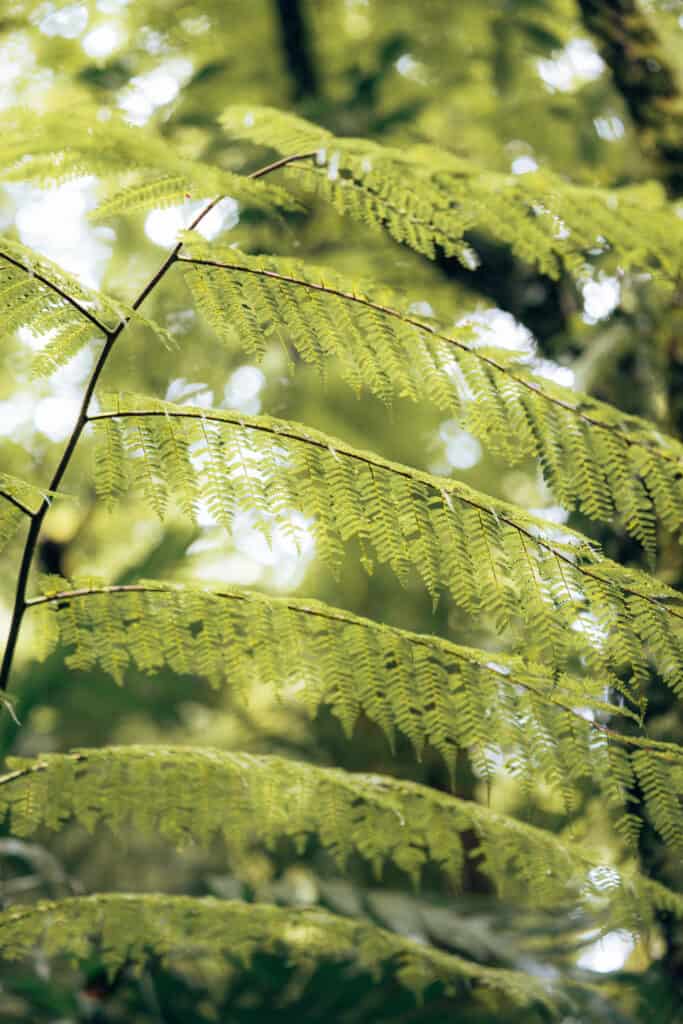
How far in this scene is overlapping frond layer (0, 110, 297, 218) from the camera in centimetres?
75

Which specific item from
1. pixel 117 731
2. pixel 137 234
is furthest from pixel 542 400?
pixel 117 731

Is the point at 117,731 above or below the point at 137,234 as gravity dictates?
below

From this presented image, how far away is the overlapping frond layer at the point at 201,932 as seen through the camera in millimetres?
906

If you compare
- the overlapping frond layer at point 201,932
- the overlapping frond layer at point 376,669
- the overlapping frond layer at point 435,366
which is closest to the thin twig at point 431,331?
the overlapping frond layer at point 435,366

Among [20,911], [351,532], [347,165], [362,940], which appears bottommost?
[362,940]

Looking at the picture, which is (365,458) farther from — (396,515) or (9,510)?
(9,510)

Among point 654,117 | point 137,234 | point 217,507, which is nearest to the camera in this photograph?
point 217,507

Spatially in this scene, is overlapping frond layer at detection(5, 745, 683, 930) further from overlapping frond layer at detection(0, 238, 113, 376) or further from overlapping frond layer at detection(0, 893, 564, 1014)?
overlapping frond layer at detection(0, 238, 113, 376)

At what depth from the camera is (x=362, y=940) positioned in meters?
1.13

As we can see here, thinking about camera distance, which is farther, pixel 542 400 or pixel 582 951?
pixel 582 951

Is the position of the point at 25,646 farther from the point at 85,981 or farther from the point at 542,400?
the point at 542,400

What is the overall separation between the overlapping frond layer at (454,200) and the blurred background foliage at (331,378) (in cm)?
38

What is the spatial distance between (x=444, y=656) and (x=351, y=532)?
7.5 inches

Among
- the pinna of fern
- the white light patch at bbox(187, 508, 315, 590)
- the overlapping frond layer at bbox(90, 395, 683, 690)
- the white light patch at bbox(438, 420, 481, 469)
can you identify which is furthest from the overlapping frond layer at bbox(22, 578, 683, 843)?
the white light patch at bbox(438, 420, 481, 469)
